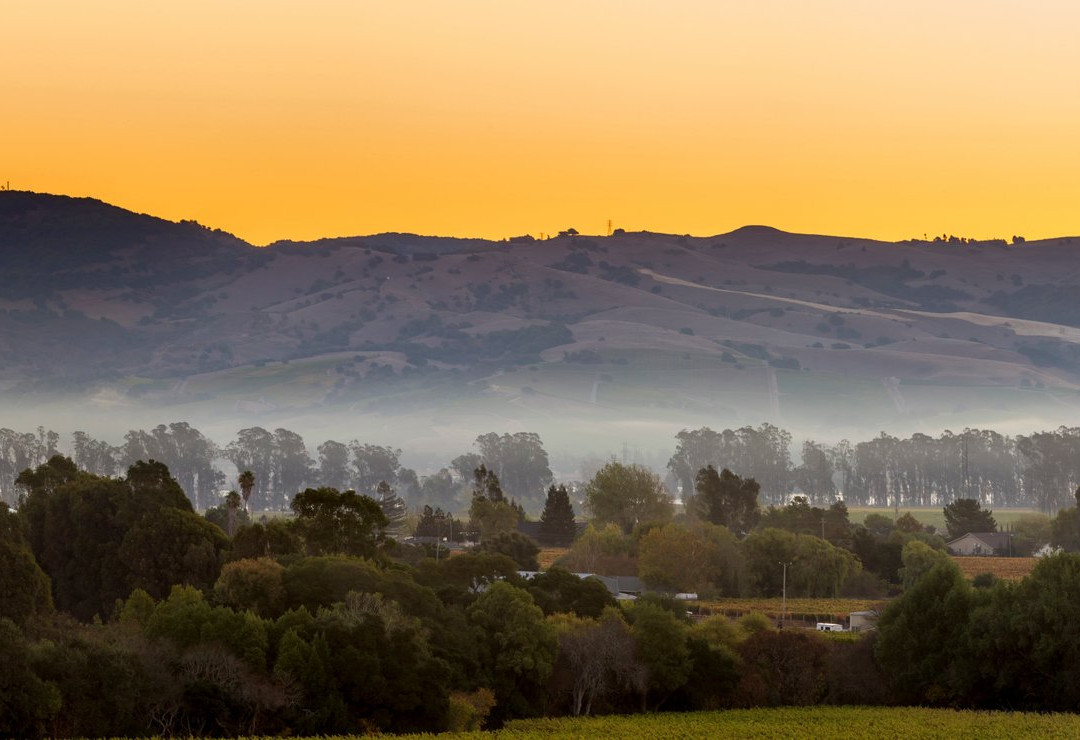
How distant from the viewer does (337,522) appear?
97.0 m

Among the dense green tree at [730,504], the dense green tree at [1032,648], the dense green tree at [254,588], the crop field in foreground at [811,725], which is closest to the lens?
the crop field in foreground at [811,725]

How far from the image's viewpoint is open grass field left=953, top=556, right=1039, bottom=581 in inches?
5138

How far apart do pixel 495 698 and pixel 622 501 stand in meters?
102

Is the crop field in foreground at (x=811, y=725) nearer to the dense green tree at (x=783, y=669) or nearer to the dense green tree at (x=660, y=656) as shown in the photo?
the dense green tree at (x=660, y=656)

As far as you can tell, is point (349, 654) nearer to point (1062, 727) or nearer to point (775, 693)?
point (775, 693)

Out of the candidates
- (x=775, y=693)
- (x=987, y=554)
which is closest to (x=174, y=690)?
(x=775, y=693)

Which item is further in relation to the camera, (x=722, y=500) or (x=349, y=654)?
(x=722, y=500)

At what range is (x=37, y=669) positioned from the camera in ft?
203

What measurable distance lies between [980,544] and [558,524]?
38.3 metres

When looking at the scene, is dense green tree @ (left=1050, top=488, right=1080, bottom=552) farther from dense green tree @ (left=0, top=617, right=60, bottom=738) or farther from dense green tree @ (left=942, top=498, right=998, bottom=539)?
dense green tree @ (left=0, top=617, right=60, bottom=738)

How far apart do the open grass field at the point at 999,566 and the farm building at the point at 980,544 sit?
8395 millimetres

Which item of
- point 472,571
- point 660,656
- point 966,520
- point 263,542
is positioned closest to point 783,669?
point 660,656

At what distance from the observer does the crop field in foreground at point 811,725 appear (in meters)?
68.5

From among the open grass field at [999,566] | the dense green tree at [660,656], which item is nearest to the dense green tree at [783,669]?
the dense green tree at [660,656]
